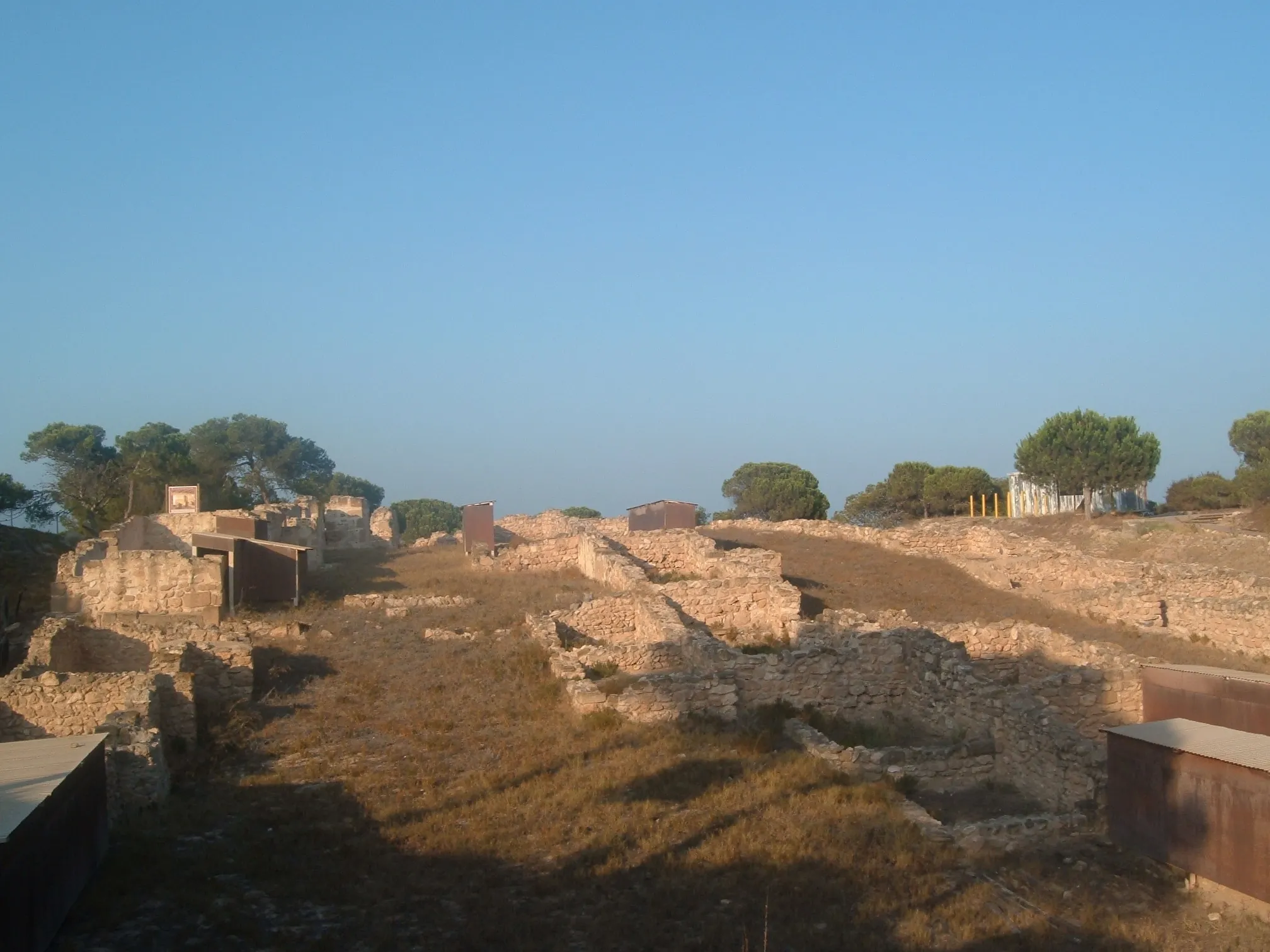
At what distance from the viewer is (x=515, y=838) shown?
8.42 meters

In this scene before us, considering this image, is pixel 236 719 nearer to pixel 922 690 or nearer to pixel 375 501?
pixel 922 690

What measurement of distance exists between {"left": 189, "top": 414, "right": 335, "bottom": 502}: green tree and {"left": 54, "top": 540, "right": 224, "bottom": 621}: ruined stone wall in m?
40.9

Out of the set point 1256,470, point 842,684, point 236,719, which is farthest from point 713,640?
point 1256,470

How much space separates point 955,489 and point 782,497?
11929mm

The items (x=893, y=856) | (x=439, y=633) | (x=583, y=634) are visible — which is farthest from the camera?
(x=583, y=634)

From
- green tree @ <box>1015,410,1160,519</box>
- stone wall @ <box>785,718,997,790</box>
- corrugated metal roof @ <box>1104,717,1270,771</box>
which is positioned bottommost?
stone wall @ <box>785,718,997,790</box>

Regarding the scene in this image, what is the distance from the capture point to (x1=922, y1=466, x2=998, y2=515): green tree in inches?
2482

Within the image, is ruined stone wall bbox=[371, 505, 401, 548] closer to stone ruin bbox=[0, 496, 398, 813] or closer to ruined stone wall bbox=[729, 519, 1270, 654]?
stone ruin bbox=[0, 496, 398, 813]

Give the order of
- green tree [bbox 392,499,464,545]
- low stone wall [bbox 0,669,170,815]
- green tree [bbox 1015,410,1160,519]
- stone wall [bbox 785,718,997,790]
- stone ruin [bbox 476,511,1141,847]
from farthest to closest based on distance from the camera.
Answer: green tree [bbox 392,499,464,545], green tree [bbox 1015,410,1160,519], low stone wall [bbox 0,669,170,815], stone wall [bbox 785,718,997,790], stone ruin [bbox 476,511,1141,847]

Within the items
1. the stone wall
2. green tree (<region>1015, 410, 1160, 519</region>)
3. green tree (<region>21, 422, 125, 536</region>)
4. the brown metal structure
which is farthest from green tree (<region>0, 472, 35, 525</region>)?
green tree (<region>1015, 410, 1160, 519</region>)

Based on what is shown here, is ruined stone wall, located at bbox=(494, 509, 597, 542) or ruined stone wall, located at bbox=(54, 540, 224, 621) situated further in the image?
ruined stone wall, located at bbox=(494, 509, 597, 542)

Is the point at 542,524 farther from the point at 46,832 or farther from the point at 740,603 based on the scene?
the point at 46,832

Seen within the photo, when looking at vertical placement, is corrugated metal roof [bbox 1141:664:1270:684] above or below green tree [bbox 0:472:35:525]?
below

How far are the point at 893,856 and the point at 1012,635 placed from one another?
10.5 meters
